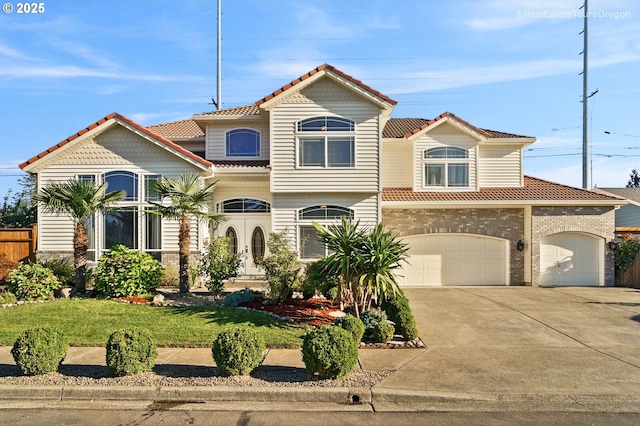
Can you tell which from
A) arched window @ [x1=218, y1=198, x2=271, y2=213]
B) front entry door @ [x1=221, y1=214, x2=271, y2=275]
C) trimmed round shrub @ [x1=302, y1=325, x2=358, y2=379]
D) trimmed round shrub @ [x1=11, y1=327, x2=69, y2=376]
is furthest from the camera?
arched window @ [x1=218, y1=198, x2=271, y2=213]

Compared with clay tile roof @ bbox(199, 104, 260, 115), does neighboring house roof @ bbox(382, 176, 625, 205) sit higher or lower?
lower

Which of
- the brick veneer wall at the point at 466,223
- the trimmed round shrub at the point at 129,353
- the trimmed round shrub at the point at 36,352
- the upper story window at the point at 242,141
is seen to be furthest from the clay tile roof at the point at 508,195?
the trimmed round shrub at the point at 36,352

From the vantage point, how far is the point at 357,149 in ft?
52.3

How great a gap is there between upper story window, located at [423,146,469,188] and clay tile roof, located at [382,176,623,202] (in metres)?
0.52

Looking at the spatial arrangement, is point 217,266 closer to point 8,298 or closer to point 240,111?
point 8,298

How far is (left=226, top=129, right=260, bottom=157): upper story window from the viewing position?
17.3 metres

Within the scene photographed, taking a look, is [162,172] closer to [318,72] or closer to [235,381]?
[318,72]

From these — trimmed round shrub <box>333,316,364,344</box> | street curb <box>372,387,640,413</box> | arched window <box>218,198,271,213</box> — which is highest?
arched window <box>218,198,271,213</box>

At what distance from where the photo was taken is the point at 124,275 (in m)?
11.7

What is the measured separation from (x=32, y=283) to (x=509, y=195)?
644 inches

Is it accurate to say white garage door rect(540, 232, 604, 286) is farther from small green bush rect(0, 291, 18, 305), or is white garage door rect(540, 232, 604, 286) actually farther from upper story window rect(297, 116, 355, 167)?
small green bush rect(0, 291, 18, 305)

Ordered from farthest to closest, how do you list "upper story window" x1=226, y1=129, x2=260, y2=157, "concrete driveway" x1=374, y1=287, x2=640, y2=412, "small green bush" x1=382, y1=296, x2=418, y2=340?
"upper story window" x1=226, y1=129, x2=260, y2=157 → "small green bush" x1=382, y1=296, x2=418, y2=340 → "concrete driveway" x1=374, y1=287, x2=640, y2=412

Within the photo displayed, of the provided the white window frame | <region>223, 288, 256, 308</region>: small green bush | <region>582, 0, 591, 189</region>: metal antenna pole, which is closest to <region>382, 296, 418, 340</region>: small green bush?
<region>223, 288, 256, 308</region>: small green bush

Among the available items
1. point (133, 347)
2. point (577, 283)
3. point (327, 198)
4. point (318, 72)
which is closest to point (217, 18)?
point (318, 72)
